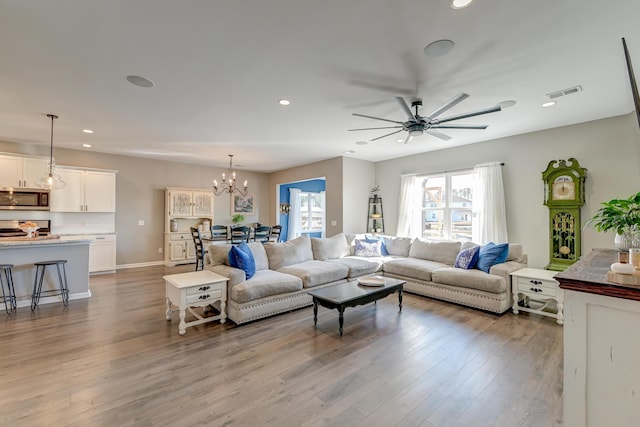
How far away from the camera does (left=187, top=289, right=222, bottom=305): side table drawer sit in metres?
3.17

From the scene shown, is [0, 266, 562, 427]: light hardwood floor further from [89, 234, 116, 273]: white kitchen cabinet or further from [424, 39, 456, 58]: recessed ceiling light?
[424, 39, 456, 58]: recessed ceiling light

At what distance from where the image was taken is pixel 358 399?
205 centimetres

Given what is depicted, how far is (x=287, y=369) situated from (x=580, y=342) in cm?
202

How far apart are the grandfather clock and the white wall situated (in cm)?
14

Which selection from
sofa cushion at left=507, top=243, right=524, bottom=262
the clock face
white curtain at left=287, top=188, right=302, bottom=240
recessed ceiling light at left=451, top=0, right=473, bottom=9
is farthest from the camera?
white curtain at left=287, top=188, right=302, bottom=240

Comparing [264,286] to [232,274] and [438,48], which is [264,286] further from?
[438,48]

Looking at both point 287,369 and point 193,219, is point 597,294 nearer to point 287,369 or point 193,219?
point 287,369

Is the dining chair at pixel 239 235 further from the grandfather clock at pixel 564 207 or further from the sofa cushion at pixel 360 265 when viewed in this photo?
the grandfather clock at pixel 564 207

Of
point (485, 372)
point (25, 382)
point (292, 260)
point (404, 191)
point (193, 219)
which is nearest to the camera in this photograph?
point (25, 382)

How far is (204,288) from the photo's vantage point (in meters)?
3.28

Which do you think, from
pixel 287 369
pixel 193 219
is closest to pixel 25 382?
pixel 287 369

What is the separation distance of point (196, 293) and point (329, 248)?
271cm

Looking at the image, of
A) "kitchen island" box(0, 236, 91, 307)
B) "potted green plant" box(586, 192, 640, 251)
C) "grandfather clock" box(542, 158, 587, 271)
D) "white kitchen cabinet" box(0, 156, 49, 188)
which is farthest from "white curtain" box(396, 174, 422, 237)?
"white kitchen cabinet" box(0, 156, 49, 188)

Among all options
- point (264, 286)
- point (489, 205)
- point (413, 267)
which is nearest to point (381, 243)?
point (413, 267)
